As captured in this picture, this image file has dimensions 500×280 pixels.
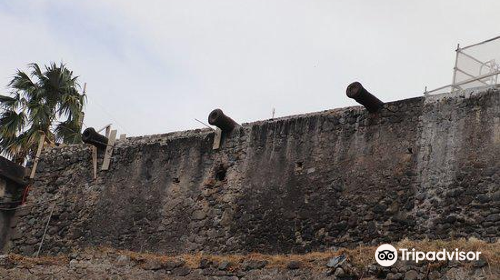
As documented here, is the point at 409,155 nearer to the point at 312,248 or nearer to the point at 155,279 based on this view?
the point at 312,248

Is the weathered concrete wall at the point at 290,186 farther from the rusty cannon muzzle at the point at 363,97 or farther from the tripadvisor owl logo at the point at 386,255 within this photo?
the tripadvisor owl logo at the point at 386,255

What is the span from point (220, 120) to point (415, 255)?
5.43 m

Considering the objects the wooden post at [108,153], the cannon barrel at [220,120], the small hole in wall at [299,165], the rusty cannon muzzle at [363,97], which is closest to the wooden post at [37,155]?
the wooden post at [108,153]

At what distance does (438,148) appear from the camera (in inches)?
481

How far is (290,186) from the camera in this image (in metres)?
13.6

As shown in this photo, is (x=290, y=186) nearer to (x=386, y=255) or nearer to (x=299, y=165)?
(x=299, y=165)

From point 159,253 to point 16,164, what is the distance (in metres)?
4.64

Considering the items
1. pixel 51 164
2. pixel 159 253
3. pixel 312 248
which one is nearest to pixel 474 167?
pixel 312 248

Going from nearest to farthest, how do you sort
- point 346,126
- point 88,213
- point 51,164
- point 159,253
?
point 346,126, point 159,253, point 88,213, point 51,164

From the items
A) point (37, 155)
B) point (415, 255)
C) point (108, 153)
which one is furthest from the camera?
point (37, 155)

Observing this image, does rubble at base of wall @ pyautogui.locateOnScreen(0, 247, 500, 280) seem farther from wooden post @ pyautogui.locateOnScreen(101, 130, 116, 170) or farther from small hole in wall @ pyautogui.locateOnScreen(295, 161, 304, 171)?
wooden post @ pyautogui.locateOnScreen(101, 130, 116, 170)

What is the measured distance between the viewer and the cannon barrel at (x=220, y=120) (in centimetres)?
1462

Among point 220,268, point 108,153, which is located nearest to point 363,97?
point 220,268

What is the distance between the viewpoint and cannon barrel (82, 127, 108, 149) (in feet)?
53.2
